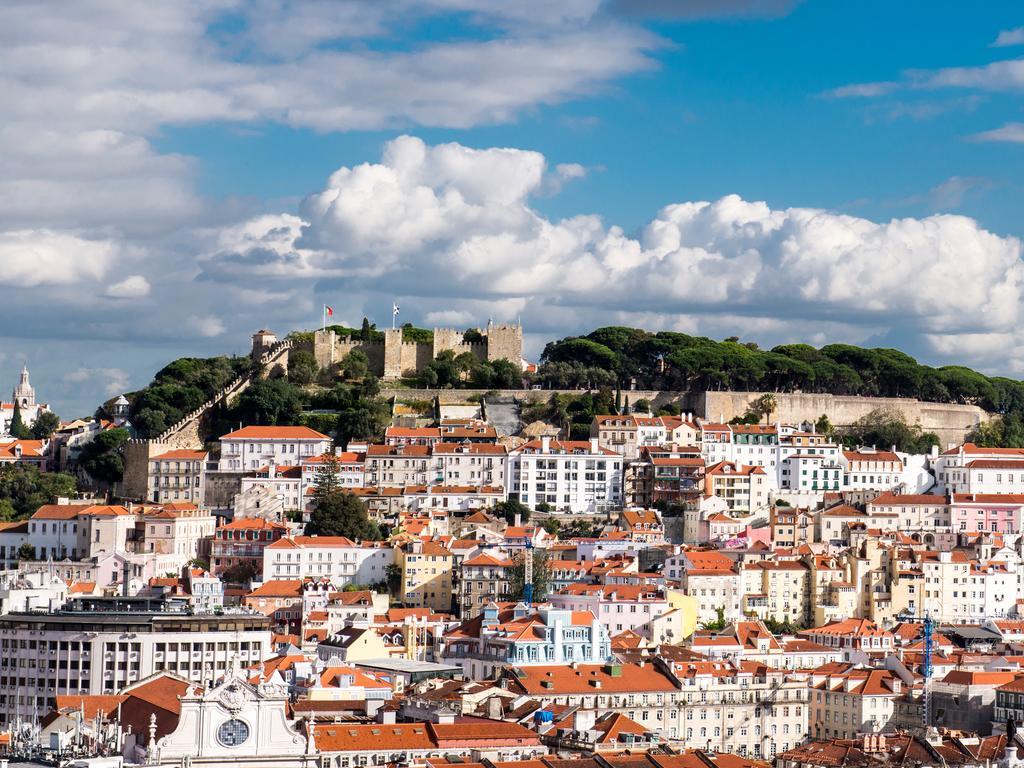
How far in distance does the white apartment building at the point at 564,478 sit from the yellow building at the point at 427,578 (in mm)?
9613

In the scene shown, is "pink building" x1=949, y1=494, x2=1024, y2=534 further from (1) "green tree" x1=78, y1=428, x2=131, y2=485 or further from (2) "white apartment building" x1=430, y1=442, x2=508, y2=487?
(1) "green tree" x1=78, y1=428, x2=131, y2=485

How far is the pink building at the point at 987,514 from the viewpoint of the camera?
84938 mm

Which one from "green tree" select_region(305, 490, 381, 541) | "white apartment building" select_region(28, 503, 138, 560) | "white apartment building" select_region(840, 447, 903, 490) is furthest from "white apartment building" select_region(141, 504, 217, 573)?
"white apartment building" select_region(840, 447, 903, 490)

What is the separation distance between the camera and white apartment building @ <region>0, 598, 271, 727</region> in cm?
5984

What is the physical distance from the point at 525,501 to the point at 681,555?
11.5 m

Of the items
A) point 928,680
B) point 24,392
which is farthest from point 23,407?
point 928,680

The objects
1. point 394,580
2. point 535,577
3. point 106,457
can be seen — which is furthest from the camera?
point 106,457

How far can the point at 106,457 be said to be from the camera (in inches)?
3501

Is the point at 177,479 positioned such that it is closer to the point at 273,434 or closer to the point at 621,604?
the point at 273,434

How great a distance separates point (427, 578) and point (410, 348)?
80.6 feet

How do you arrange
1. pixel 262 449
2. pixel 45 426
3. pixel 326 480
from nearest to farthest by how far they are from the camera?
pixel 326 480, pixel 262 449, pixel 45 426

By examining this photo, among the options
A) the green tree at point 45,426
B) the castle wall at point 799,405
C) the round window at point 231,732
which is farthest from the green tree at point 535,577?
the green tree at point 45,426

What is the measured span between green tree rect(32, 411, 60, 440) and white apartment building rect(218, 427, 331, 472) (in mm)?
18229

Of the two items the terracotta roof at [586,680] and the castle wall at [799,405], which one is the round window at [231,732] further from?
the castle wall at [799,405]
